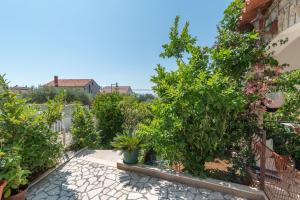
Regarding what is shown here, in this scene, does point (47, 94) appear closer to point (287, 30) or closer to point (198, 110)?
point (198, 110)

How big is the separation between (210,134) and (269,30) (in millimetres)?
4006

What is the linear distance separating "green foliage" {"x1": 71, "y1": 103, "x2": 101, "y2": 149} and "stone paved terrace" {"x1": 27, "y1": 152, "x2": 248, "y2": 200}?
4.27ft

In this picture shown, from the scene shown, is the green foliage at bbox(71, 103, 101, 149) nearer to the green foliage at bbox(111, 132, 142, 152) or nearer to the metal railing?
the green foliage at bbox(111, 132, 142, 152)

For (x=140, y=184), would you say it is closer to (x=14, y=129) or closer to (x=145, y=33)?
(x=14, y=129)

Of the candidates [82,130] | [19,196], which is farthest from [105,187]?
[82,130]

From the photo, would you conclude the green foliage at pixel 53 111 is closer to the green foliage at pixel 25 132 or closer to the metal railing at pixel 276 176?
the green foliage at pixel 25 132

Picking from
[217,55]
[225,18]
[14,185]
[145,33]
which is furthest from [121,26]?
[14,185]

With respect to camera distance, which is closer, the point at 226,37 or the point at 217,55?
the point at 217,55

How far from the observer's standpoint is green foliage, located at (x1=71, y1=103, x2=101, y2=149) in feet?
19.3

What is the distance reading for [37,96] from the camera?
24.6 metres

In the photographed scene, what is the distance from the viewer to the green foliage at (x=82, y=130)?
5.88 metres

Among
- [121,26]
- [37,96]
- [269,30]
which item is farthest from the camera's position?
[37,96]

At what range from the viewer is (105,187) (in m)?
3.77

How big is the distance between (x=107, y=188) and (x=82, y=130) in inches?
107
